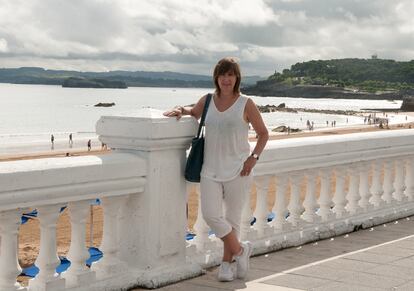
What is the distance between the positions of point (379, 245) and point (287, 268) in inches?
57.1

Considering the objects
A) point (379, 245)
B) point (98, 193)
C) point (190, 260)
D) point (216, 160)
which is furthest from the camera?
point (379, 245)

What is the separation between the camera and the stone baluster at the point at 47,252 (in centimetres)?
458

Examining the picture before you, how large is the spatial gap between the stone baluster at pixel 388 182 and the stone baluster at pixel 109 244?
4.24 metres

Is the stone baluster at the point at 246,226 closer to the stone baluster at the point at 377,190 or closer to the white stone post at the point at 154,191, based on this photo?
the white stone post at the point at 154,191

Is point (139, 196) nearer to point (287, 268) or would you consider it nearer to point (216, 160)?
point (216, 160)

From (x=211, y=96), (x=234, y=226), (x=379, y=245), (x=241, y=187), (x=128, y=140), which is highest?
(x=211, y=96)

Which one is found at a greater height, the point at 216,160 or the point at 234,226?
the point at 216,160

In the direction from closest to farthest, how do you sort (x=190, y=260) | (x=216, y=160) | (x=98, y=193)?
1. (x=98, y=193)
2. (x=216, y=160)
3. (x=190, y=260)

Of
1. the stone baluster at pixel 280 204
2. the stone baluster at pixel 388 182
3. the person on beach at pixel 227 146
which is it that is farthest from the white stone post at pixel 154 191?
the stone baluster at pixel 388 182

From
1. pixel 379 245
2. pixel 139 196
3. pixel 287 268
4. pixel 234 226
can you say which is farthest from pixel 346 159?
pixel 139 196

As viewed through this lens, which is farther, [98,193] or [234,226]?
[234,226]

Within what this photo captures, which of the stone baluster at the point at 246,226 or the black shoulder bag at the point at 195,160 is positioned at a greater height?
the black shoulder bag at the point at 195,160

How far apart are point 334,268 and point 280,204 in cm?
100

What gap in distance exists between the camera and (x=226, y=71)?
5.15m
